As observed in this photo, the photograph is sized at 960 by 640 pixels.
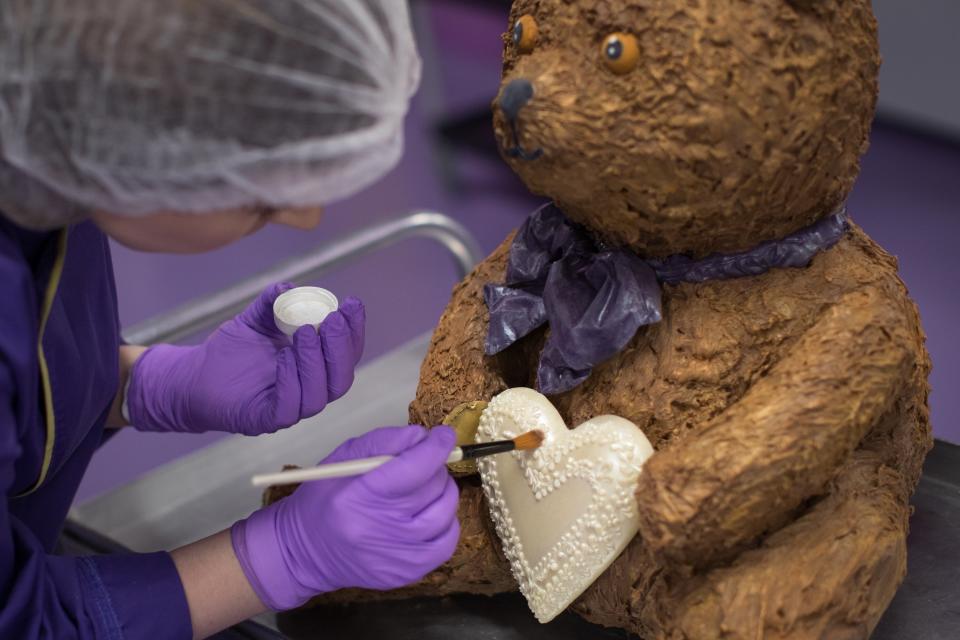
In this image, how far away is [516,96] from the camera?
0.99 metres

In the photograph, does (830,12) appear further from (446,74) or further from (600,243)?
(446,74)

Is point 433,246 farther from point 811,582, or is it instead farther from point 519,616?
point 811,582

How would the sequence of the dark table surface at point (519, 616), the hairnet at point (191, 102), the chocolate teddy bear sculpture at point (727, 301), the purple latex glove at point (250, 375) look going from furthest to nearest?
the purple latex glove at point (250, 375), the dark table surface at point (519, 616), the chocolate teddy bear sculpture at point (727, 301), the hairnet at point (191, 102)

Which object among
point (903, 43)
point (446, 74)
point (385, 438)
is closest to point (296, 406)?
point (385, 438)

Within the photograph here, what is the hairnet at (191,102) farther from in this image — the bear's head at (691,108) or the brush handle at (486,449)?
the brush handle at (486,449)

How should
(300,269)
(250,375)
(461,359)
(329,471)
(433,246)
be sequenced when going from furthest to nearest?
(433,246)
(300,269)
(250,375)
(461,359)
(329,471)

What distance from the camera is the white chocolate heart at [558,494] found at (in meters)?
1.03

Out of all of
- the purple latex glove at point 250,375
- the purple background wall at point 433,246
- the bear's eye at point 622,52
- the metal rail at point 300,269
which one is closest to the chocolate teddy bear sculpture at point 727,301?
the bear's eye at point 622,52

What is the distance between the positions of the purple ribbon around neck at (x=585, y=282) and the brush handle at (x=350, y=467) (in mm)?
110

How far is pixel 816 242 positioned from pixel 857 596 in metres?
0.33

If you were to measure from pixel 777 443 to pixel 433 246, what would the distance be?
2115 millimetres

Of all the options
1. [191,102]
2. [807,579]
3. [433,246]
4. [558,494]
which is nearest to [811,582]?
[807,579]

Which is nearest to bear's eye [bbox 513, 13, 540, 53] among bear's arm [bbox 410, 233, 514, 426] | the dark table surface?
bear's arm [bbox 410, 233, 514, 426]

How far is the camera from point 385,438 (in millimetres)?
1102
